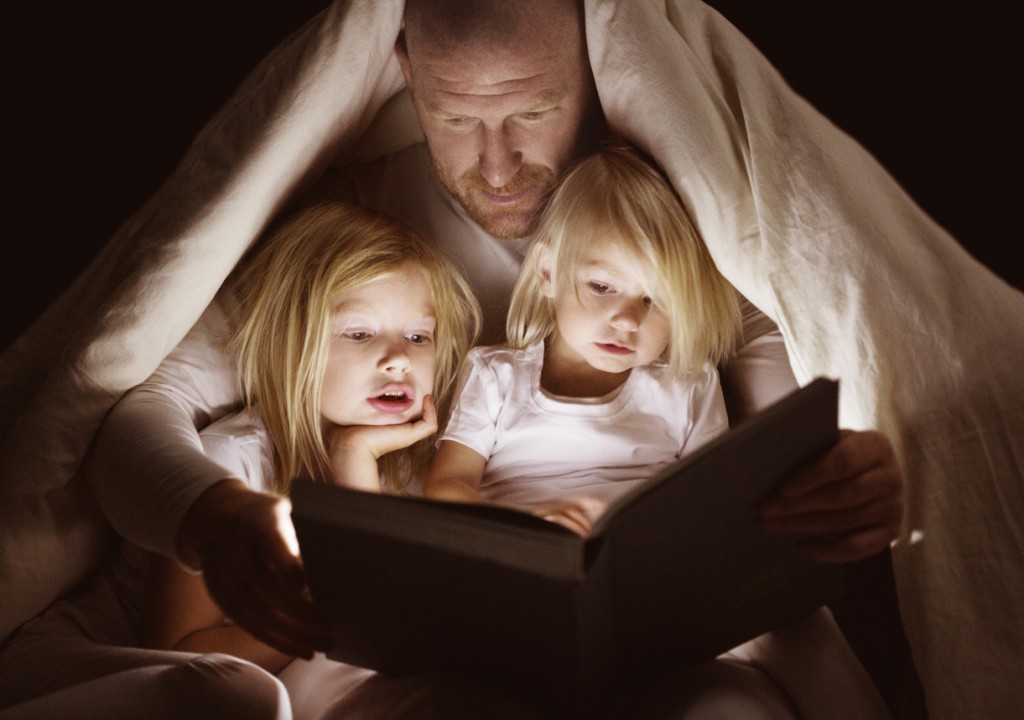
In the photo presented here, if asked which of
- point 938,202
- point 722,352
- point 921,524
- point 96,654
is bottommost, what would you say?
point 96,654

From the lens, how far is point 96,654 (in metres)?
0.95

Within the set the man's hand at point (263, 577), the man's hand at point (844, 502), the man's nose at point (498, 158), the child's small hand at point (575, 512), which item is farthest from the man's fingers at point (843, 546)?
the man's nose at point (498, 158)

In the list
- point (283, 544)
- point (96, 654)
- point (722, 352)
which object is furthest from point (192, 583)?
point (722, 352)

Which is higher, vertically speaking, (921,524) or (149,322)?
(149,322)

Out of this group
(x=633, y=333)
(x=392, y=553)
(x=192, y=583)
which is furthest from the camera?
(x=633, y=333)

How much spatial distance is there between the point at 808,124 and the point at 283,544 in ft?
2.35

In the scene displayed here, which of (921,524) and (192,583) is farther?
(192,583)

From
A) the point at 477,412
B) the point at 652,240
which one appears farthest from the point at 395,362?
the point at 652,240

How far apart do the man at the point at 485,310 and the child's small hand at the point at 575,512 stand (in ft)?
0.80

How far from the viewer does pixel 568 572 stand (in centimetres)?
69

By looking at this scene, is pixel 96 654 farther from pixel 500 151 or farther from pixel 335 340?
pixel 500 151

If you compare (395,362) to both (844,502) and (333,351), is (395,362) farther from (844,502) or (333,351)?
(844,502)

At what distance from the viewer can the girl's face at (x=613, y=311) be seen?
1.18 meters

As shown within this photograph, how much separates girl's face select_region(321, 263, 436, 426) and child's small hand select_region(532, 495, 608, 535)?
221mm
